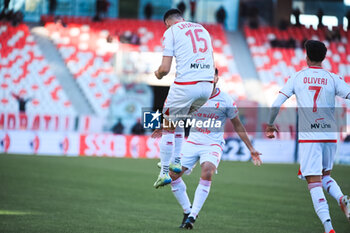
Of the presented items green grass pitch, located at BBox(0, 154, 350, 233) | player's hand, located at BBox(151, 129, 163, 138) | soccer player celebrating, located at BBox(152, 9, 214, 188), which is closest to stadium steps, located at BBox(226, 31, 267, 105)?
green grass pitch, located at BBox(0, 154, 350, 233)

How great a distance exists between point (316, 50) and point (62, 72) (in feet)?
80.1

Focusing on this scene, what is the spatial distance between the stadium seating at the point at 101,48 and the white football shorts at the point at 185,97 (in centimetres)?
2154

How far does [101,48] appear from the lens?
31359mm

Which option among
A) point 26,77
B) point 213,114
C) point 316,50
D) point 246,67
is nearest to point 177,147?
point 213,114

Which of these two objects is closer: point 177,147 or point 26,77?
point 177,147

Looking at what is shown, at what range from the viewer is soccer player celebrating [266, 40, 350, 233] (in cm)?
702

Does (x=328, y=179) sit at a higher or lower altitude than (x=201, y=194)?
higher

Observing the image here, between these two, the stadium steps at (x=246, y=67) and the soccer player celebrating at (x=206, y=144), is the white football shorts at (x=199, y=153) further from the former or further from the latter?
the stadium steps at (x=246, y=67)

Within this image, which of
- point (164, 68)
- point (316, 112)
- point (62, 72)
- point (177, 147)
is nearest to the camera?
point (164, 68)

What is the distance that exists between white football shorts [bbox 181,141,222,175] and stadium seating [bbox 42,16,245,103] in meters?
20.2

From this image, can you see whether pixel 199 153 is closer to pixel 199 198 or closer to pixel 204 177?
pixel 204 177

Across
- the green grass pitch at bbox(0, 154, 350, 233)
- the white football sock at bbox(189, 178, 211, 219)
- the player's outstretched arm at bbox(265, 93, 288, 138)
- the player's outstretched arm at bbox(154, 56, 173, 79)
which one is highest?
the player's outstretched arm at bbox(154, 56, 173, 79)

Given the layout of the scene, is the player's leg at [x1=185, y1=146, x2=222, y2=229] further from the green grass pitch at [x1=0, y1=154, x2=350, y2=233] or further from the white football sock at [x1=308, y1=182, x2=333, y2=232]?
the white football sock at [x1=308, y1=182, x2=333, y2=232]

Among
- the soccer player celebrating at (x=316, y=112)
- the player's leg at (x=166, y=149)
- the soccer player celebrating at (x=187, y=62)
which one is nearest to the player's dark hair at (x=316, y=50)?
the soccer player celebrating at (x=316, y=112)
